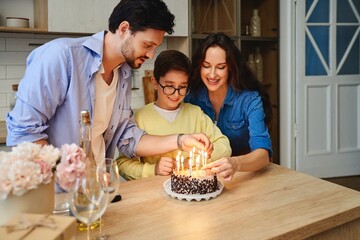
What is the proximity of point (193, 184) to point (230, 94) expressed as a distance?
3.02 ft

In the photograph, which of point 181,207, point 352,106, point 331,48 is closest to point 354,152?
point 352,106

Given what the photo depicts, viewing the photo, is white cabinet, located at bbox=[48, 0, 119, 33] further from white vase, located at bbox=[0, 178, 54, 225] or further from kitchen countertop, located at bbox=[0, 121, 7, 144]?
white vase, located at bbox=[0, 178, 54, 225]

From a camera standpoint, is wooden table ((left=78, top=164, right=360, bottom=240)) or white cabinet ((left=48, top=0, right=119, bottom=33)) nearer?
wooden table ((left=78, top=164, right=360, bottom=240))

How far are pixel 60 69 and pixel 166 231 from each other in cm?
73

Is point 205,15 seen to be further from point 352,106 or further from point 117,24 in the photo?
point 117,24

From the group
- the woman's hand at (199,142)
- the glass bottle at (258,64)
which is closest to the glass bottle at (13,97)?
the woman's hand at (199,142)

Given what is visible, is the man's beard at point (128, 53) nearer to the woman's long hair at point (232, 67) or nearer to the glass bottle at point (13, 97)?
the woman's long hair at point (232, 67)

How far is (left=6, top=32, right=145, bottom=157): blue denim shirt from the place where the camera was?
1.38m

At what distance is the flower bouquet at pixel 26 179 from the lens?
87cm

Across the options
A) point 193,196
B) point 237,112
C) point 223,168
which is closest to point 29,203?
point 193,196

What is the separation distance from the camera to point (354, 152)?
4.19 metres

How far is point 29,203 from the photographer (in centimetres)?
93

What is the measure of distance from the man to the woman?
0.45 meters

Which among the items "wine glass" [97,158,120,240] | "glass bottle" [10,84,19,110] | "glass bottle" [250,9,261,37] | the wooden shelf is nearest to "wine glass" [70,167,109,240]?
"wine glass" [97,158,120,240]
